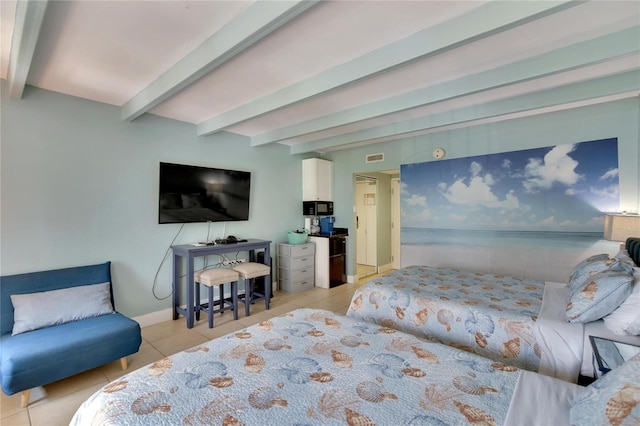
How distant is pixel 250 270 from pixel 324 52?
9.12 feet

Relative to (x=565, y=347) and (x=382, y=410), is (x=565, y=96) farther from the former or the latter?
(x=382, y=410)

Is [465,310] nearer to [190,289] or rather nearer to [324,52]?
[324,52]

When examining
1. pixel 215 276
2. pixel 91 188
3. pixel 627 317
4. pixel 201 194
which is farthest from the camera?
pixel 201 194

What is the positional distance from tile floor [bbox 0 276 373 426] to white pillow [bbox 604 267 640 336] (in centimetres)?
275

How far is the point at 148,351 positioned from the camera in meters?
2.88

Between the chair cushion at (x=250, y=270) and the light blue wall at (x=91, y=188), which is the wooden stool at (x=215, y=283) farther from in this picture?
the light blue wall at (x=91, y=188)

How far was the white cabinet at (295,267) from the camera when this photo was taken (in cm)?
482

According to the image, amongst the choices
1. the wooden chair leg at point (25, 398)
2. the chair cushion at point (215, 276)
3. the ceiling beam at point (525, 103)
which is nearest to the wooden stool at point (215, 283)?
the chair cushion at point (215, 276)

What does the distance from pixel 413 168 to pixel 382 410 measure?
13.2 feet

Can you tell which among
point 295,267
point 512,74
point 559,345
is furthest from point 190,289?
point 512,74

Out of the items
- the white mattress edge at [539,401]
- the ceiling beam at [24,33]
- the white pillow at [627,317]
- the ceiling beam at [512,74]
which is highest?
the ceiling beam at [512,74]

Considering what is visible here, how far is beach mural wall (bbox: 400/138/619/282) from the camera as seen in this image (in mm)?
3289

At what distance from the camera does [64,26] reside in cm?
186

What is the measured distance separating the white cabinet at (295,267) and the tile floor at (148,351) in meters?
0.15
